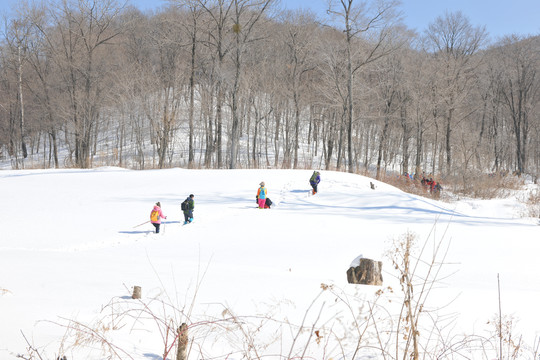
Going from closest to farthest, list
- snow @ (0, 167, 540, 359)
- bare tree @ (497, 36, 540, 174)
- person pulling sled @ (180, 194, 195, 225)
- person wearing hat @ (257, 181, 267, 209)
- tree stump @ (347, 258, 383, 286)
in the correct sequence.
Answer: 1. snow @ (0, 167, 540, 359)
2. tree stump @ (347, 258, 383, 286)
3. person pulling sled @ (180, 194, 195, 225)
4. person wearing hat @ (257, 181, 267, 209)
5. bare tree @ (497, 36, 540, 174)

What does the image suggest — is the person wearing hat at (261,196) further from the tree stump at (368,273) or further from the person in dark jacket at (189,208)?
the tree stump at (368,273)

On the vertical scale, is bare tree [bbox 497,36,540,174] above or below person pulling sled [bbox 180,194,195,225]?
above

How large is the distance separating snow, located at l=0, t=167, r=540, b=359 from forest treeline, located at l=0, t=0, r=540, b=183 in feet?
24.9

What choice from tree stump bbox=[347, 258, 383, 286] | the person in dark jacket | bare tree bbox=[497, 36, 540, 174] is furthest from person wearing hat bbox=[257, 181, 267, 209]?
bare tree bbox=[497, 36, 540, 174]

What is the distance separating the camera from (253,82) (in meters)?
35.9

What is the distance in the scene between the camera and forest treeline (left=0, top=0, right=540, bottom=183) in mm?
26328

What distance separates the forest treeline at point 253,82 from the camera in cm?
2633

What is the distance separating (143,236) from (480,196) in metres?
23.1

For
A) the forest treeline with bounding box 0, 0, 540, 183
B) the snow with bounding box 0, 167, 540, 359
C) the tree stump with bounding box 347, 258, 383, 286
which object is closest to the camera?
the snow with bounding box 0, 167, 540, 359

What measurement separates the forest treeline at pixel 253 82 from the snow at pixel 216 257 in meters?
7.59

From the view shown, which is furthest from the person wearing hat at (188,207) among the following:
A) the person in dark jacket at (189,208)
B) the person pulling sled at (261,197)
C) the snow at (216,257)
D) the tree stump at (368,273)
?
the tree stump at (368,273)

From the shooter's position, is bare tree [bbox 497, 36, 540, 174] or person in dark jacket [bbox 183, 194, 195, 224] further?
bare tree [bbox 497, 36, 540, 174]

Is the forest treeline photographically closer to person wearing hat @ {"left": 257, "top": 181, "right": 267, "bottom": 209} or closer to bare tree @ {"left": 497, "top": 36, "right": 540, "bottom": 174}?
bare tree @ {"left": 497, "top": 36, "right": 540, "bottom": 174}

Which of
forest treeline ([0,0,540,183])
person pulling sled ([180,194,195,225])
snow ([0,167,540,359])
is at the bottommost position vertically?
snow ([0,167,540,359])
